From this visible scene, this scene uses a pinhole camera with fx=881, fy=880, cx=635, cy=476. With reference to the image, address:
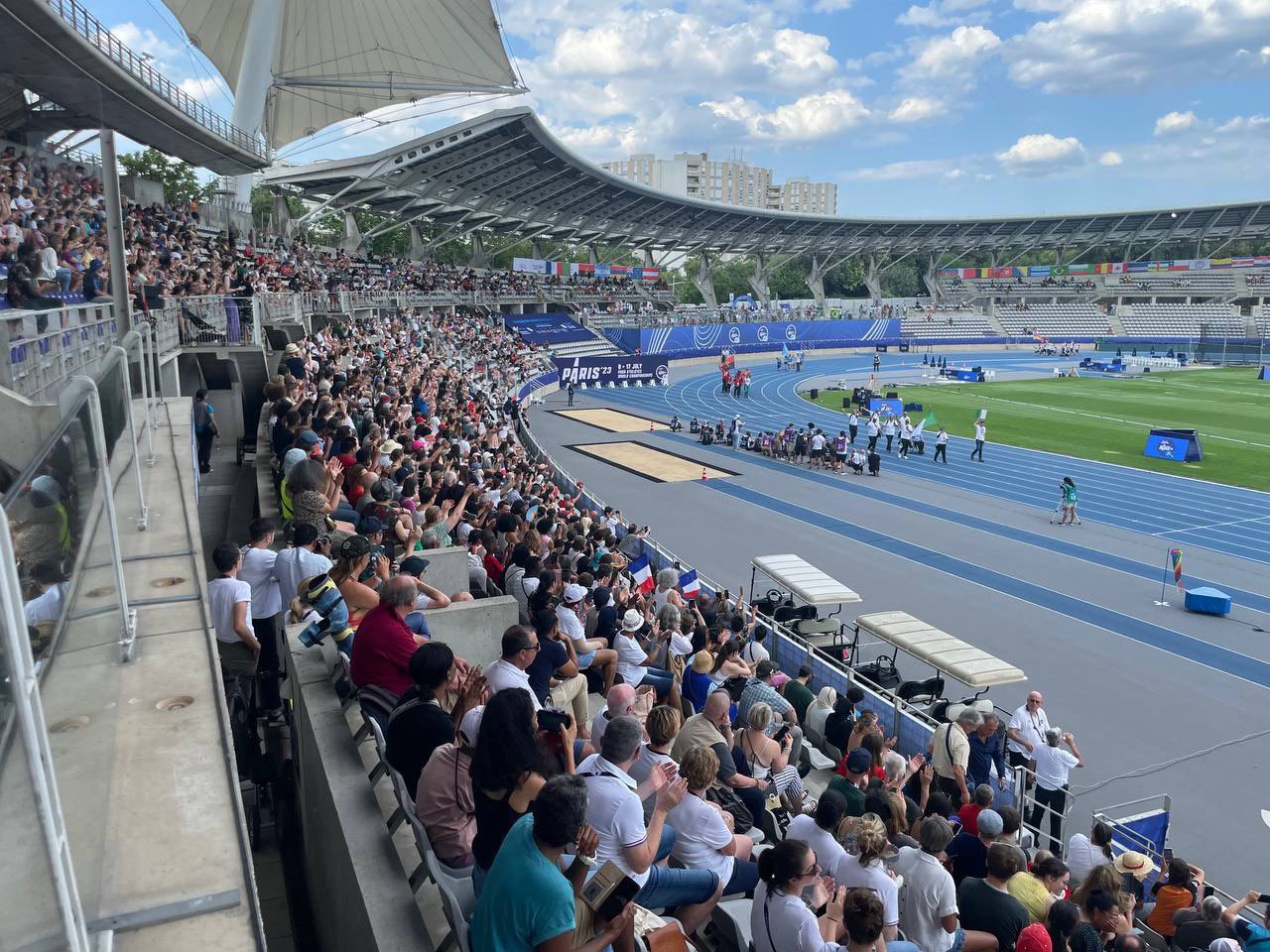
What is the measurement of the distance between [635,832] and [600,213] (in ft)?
241

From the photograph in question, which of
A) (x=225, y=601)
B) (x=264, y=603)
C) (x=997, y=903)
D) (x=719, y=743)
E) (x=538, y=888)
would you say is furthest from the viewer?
(x=264, y=603)

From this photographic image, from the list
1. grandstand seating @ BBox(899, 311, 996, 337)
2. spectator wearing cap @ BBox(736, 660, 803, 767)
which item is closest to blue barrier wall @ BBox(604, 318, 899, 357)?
grandstand seating @ BBox(899, 311, 996, 337)

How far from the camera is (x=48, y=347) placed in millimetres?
8258

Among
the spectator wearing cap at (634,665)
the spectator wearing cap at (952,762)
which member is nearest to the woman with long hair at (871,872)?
the spectator wearing cap at (634,665)

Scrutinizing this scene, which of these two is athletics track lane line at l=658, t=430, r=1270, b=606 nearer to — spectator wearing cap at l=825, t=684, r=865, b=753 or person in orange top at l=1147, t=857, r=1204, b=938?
spectator wearing cap at l=825, t=684, r=865, b=753

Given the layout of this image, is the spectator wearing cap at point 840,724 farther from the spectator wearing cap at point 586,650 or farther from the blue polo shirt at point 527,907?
the blue polo shirt at point 527,907

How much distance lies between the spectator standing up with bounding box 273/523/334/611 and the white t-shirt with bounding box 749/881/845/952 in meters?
3.71

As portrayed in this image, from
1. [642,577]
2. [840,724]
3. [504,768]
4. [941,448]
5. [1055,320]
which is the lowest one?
[941,448]

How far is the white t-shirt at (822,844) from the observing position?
5230 millimetres

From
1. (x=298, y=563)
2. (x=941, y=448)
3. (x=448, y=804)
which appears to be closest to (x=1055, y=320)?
(x=941, y=448)

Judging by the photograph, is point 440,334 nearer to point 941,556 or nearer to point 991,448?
point 991,448

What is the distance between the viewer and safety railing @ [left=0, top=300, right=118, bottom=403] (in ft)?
23.5

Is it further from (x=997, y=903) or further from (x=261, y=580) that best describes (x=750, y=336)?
(x=997, y=903)

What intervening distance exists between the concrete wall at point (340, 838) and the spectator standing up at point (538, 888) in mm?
581
